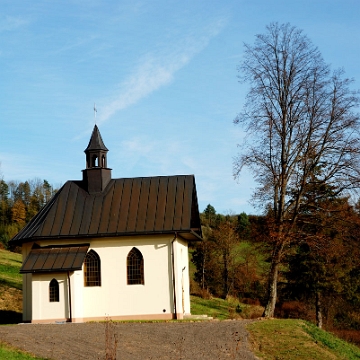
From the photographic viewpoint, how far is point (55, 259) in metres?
28.2

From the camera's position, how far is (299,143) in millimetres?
27766

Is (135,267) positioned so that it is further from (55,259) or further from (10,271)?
(10,271)

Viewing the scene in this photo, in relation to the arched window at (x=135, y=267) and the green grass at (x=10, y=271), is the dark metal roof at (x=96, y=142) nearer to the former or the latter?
the arched window at (x=135, y=267)

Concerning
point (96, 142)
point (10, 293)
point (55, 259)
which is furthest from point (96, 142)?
point (10, 293)

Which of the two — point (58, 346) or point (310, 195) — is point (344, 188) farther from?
point (58, 346)

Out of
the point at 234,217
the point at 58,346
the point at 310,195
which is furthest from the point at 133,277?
the point at 234,217

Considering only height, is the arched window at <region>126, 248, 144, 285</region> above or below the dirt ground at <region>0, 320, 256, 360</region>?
above

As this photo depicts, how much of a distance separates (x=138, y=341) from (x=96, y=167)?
13.2m

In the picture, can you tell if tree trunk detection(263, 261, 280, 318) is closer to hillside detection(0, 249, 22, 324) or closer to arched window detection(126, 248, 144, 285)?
arched window detection(126, 248, 144, 285)

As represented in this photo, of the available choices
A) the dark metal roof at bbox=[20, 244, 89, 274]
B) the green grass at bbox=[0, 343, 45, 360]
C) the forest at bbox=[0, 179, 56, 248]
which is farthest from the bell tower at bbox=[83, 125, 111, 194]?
the forest at bbox=[0, 179, 56, 248]

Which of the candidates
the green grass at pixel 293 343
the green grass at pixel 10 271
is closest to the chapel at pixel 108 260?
the green grass at pixel 293 343

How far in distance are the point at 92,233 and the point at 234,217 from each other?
40367 millimetres

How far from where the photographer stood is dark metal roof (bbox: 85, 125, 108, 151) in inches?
1226

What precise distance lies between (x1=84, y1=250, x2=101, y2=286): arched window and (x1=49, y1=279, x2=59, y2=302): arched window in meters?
1.31
